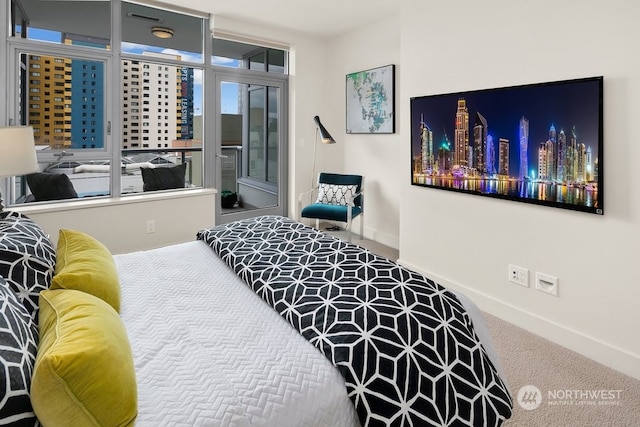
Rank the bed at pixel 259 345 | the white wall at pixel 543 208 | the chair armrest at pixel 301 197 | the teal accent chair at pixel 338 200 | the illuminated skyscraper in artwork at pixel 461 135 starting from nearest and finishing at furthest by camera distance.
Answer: the bed at pixel 259 345, the white wall at pixel 543 208, the illuminated skyscraper in artwork at pixel 461 135, the teal accent chair at pixel 338 200, the chair armrest at pixel 301 197

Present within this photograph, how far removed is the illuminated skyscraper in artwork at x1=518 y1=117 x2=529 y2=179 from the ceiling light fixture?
11.6 ft

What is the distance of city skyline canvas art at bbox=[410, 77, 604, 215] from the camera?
216 cm

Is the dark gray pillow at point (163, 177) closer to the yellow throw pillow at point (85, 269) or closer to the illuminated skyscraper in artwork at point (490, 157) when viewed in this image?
the yellow throw pillow at point (85, 269)

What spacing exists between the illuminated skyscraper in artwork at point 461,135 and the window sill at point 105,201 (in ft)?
8.78

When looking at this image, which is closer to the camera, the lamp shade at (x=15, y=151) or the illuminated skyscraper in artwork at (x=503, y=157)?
the lamp shade at (x=15, y=151)

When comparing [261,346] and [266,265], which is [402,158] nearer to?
[266,265]

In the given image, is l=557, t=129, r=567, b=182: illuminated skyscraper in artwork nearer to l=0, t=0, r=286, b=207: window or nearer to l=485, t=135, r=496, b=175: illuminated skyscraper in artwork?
l=485, t=135, r=496, b=175: illuminated skyscraper in artwork

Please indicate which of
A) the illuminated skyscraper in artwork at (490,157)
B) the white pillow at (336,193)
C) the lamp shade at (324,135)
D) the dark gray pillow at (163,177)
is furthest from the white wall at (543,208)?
the dark gray pillow at (163,177)

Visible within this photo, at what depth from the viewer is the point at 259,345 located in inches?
50.9

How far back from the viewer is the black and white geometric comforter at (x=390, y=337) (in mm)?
1162

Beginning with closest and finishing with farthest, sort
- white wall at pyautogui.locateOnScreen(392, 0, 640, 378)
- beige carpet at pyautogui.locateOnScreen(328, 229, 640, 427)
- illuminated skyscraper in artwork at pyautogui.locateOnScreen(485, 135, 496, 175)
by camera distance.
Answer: beige carpet at pyautogui.locateOnScreen(328, 229, 640, 427) → white wall at pyautogui.locateOnScreen(392, 0, 640, 378) → illuminated skyscraper in artwork at pyautogui.locateOnScreen(485, 135, 496, 175)

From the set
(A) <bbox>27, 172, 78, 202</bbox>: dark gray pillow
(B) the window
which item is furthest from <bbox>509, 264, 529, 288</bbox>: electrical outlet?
(A) <bbox>27, 172, 78, 202</bbox>: dark gray pillow

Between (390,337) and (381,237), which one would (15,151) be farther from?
(381,237)

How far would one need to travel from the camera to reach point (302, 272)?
5.59ft
